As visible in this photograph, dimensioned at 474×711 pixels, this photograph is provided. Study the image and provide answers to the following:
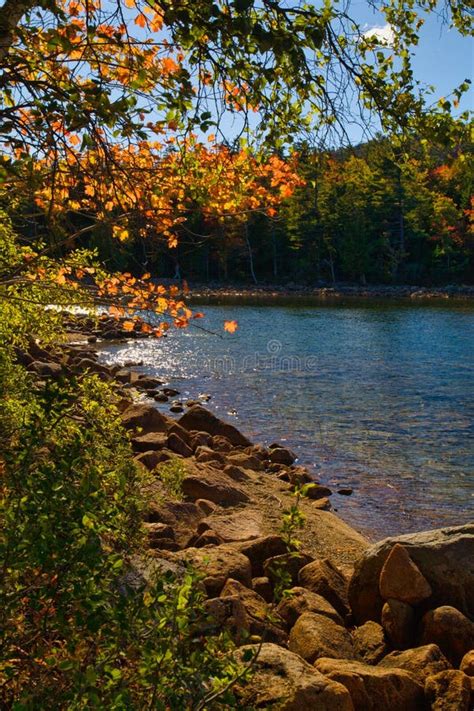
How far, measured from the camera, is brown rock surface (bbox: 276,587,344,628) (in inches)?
235

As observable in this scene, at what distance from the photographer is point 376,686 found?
4.82m

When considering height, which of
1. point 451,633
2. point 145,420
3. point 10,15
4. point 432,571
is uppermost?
point 10,15

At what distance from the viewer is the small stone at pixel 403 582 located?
6.36 metres

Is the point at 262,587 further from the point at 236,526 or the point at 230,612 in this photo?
the point at 236,526

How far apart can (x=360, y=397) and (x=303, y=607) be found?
14227 mm

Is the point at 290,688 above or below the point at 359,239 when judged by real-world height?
below

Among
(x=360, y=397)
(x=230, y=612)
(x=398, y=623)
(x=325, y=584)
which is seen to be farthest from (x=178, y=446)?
(x=360, y=397)

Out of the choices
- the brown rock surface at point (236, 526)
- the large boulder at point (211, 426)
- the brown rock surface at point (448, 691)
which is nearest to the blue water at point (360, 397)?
the large boulder at point (211, 426)

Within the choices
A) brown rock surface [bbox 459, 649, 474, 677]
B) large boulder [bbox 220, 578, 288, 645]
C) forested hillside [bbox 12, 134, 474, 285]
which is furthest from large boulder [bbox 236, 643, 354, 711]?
forested hillside [bbox 12, 134, 474, 285]

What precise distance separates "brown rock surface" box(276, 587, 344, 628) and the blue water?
13.2ft

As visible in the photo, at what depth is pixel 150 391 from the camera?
20859mm

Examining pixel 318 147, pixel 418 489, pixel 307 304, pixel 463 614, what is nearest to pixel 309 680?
pixel 463 614

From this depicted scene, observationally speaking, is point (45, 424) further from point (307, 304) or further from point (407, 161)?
point (307, 304)

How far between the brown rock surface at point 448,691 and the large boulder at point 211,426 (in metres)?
9.53
